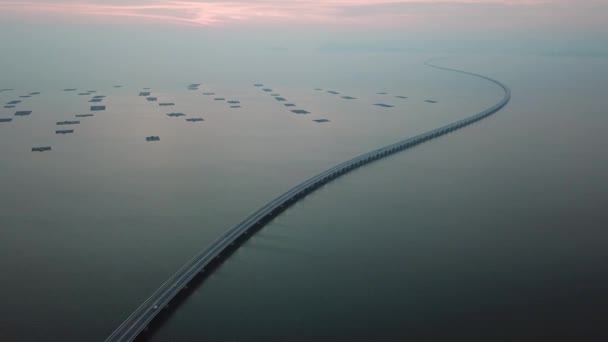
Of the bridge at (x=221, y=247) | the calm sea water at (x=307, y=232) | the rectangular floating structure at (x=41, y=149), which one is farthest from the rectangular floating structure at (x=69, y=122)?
the bridge at (x=221, y=247)

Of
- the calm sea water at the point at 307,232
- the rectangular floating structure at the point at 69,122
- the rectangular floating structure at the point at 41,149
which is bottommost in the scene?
the rectangular floating structure at the point at 69,122

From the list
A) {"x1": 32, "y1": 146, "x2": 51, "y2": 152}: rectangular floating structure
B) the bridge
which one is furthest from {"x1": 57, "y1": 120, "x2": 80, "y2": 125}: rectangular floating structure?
the bridge

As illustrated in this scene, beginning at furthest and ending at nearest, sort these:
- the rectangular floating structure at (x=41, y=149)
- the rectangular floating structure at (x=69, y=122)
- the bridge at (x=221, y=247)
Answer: the rectangular floating structure at (x=69, y=122)
the rectangular floating structure at (x=41, y=149)
the bridge at (x=221, y=247)

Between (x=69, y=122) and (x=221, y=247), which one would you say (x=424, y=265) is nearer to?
(x=221, y=247)

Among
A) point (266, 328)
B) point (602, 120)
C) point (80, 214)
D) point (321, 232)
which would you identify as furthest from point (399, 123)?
point (266, 328)

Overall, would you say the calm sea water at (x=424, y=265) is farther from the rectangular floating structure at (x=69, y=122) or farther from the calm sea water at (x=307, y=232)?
the rectangular floating structure at (x=69, y=122)

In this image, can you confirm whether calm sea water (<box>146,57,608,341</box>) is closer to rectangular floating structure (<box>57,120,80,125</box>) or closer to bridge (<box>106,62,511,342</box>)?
bridge (<box>106,62,511,342</box>)
